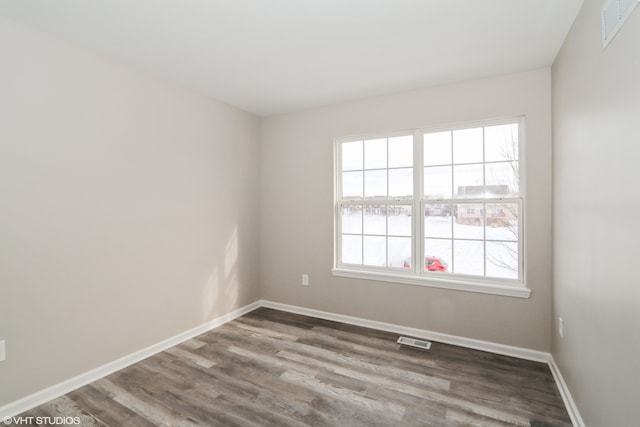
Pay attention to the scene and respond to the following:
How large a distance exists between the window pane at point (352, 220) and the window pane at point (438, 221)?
74cm

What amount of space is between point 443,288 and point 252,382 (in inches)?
75.5

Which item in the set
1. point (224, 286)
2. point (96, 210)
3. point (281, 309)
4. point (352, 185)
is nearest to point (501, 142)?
point (352, 185)

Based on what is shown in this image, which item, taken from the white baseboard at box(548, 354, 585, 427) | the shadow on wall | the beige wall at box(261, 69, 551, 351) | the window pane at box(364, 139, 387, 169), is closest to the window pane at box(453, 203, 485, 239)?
the beige wall at box(261, 69, 551, 351)

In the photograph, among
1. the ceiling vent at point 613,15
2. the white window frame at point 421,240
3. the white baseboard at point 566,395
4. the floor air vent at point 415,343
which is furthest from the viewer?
the floor air vent at point 415,343

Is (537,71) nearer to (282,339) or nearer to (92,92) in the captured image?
(282,339)

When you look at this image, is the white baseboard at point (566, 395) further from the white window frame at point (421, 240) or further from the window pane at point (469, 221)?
the window pane at point (469, 221)

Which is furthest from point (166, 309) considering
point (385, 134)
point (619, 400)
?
point (619, 400)

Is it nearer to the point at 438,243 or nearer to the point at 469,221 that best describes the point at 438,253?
the point at 438,243

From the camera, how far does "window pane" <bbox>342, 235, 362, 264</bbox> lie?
3.51 meters

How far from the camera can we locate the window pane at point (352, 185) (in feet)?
11.5

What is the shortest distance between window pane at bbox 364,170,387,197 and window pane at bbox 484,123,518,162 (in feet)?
3.32

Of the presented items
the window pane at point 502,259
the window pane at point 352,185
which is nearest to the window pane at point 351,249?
the window pane at point 352,185

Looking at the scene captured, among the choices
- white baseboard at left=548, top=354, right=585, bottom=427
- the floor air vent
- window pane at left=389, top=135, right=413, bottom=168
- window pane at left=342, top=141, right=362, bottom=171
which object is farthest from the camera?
window pane at left=342, top=141, right=362, bottom=171

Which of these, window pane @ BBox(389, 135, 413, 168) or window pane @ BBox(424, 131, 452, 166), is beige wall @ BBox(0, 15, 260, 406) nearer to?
window pane @ BBox(389, 135, 413, 168)
